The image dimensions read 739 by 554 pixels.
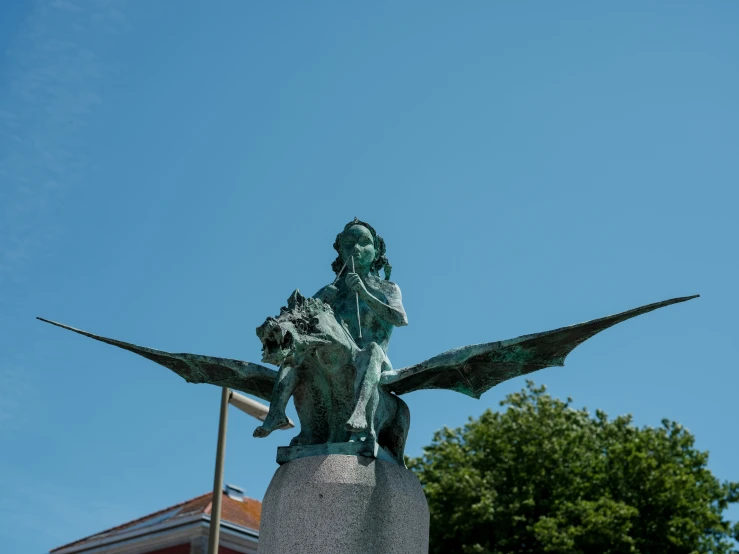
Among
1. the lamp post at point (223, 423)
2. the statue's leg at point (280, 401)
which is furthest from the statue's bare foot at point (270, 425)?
the lamp post at point (223, 423)

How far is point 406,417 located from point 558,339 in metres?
1.39

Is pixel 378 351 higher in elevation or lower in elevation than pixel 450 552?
lower

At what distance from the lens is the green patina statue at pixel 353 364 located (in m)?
7.71

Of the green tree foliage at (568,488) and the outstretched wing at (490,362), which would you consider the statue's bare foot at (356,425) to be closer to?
the outstretched wing at (490,362)

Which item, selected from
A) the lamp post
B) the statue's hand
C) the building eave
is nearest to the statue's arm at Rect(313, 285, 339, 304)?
the statue's hand

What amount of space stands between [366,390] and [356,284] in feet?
3.33

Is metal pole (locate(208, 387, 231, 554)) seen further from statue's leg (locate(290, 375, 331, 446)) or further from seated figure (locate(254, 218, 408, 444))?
statue's leg (locate(290, 375, 331, 446))

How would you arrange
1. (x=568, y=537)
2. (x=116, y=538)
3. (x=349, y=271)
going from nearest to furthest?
1. (x=349, y=271)
2. (x=568, y=537)
3. (x=116, y=538)

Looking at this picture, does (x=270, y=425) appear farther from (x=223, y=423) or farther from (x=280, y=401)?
(x=223, y=423)

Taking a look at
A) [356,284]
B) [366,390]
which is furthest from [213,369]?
[366,390]

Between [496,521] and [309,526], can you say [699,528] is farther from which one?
[309,526]

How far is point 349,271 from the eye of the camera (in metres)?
8.80

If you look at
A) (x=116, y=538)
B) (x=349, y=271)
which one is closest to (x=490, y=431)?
(x=116, y=538)

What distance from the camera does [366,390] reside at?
25.7ft
